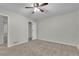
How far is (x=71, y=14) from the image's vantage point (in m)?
3.56

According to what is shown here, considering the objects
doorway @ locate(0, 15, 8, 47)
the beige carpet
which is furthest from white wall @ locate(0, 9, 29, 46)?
the beige carpet

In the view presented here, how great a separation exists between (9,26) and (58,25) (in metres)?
2.38

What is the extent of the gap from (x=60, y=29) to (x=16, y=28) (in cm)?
228

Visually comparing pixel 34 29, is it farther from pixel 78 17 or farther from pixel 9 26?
pixel 78 17

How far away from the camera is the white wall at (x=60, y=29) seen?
11.9 ft

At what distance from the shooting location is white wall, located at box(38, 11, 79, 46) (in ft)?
11.9

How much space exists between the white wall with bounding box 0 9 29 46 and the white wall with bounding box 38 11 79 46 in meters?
1.00

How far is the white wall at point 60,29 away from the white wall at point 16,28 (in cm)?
100

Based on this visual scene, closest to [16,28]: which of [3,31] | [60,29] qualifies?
[3,31]

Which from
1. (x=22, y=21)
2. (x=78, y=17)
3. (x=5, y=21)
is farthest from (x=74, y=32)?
(x=5, y=21)

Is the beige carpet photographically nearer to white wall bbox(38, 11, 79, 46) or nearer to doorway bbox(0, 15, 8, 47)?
white wall bbox(38, 11, 79, 46)

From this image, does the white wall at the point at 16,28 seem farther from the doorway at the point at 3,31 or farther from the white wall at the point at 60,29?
the white wall at the point at 60,29

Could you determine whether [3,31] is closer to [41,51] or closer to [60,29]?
[41,51]

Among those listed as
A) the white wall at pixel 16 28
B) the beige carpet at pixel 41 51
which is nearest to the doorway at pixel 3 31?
the white wall at pixel 16 28
